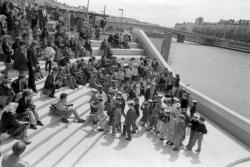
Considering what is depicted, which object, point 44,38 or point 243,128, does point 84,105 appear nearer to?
point 44,38

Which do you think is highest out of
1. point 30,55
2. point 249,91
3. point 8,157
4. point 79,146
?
point 30,55

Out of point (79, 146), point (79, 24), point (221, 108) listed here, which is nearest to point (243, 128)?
point (221, 108)

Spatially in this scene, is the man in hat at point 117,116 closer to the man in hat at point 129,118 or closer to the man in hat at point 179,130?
the man in hat at point 129,118

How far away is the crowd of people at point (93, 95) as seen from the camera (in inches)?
293

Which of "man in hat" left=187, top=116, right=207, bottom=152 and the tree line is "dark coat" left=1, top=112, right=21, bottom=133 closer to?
"man in hat" left=187, top=116, right=207, bottom=152

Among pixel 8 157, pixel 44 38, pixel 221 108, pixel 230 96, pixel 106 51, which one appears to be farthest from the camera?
pixel 230 96

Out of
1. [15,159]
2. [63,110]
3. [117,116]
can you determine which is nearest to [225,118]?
[117,116]

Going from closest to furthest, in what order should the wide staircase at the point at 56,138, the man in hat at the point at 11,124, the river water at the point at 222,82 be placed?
the man in hat at the point at 11,124, the wide staircase at the point at 56,138, the river water at the point at 222,82

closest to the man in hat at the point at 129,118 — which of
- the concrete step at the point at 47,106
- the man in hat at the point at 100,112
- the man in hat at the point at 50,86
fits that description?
the man in hat at the point at 100,112

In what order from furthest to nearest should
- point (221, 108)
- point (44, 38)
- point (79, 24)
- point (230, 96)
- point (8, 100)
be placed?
point (230, 96)
point (79, 24)
point (44, 38)
point (221, 108)
point (8, 100)

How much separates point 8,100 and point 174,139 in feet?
16.9

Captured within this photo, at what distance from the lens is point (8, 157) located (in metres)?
3.92

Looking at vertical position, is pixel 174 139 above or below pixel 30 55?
below

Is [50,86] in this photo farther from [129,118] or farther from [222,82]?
[222,82]
